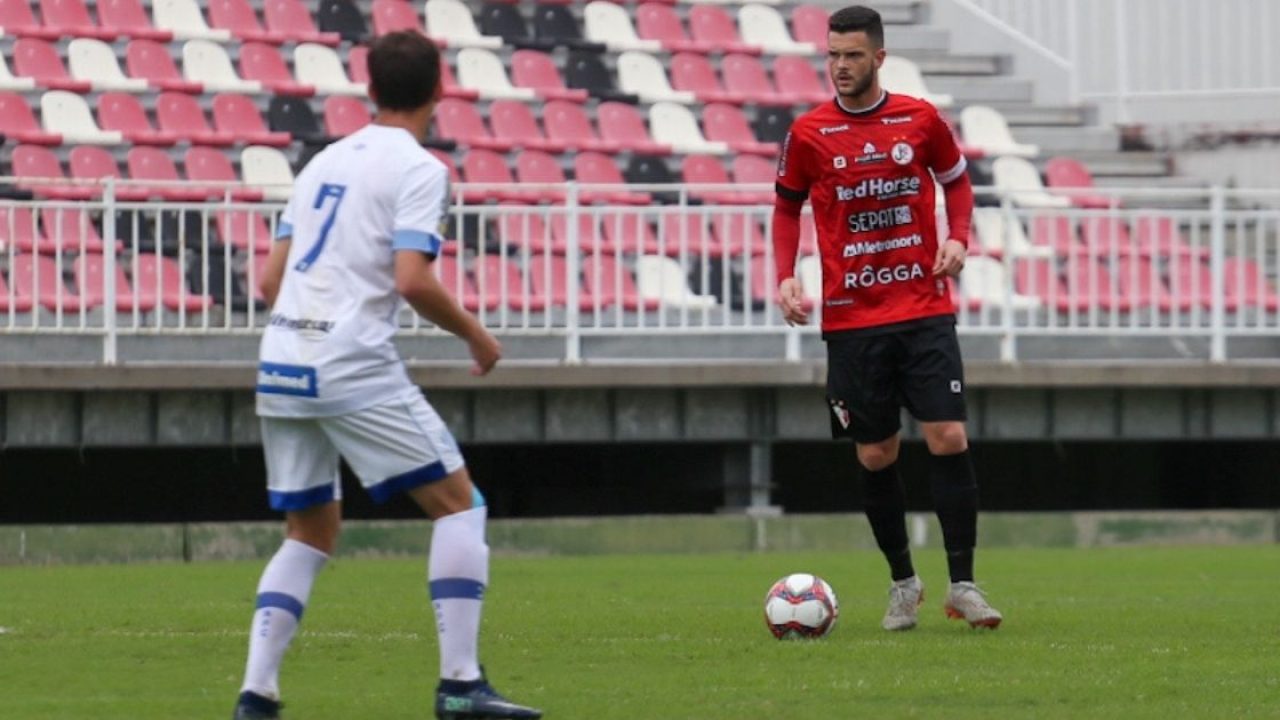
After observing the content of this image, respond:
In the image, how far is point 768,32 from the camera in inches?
953

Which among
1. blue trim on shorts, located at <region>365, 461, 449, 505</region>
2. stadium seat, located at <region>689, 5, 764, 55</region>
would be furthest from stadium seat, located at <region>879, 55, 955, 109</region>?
blue trim on shorts, located at <region>365, 461, 449, 505</region>

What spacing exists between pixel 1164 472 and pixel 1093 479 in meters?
0.51

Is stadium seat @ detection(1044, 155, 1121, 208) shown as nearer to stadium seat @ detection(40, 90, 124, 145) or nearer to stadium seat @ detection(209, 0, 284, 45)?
stadium seat @ detection(209, 0, 284, 45)

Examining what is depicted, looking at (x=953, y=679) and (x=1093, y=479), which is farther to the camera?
(x=1093, y=479)

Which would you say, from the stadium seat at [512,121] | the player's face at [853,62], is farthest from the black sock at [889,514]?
the stadium seat at [512,121]

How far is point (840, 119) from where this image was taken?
9.63 m

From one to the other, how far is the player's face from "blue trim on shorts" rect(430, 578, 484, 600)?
321 cm

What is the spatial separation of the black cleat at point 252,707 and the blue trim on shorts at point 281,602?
24 centimetres

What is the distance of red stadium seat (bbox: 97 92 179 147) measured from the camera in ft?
66.1

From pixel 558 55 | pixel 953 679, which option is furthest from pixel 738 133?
pixel 953 679

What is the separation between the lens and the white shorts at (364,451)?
6.66 m

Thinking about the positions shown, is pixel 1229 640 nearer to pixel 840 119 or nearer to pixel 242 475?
pixel 840 119

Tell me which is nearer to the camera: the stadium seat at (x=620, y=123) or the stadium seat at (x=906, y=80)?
the stadium seat at (x=620, y=123)

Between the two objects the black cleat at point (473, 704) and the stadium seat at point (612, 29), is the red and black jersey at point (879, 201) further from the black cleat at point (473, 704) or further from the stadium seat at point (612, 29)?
the stadium seat at point (612, 29)
